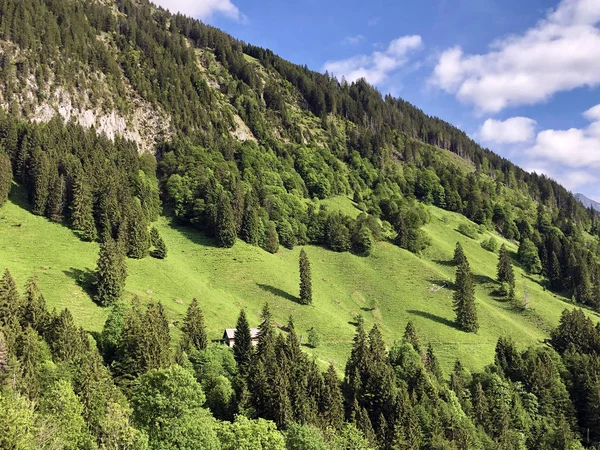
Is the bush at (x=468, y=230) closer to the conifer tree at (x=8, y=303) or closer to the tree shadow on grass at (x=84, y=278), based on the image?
the tree shadow on grass at (x=84, y=278)

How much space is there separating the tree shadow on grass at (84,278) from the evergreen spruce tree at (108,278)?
178cm

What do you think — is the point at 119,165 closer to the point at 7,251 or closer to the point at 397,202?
the point at 7,251

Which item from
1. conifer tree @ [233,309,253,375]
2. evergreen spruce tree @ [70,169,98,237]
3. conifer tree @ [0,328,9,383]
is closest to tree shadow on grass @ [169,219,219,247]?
evergreen spruce tree @ [70,169,98,237]

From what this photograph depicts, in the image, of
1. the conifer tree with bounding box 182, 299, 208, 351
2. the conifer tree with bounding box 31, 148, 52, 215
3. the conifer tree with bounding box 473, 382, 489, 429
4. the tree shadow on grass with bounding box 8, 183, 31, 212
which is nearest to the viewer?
the conifer tree with bounding box 182, 299, 208, 351

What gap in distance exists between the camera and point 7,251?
90250 mm

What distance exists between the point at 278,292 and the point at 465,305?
4870 centimetres

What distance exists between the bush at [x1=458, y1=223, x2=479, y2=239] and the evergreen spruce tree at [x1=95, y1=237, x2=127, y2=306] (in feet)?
483

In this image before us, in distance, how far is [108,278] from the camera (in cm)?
8362

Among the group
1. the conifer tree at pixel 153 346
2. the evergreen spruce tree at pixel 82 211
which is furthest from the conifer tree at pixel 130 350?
the evergreen spruce tree at pixel 82 211

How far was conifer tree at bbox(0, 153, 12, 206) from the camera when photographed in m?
107

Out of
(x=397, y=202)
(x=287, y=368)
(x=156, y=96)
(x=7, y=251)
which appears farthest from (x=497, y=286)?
(x=156, y=96)

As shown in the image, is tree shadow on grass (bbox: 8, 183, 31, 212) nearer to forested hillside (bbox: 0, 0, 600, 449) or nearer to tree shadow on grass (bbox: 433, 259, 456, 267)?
forested hillside (bbox: 0, 0, 600, 449)

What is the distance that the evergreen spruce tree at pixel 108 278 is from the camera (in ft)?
270

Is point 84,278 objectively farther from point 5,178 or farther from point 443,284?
point 443,284
